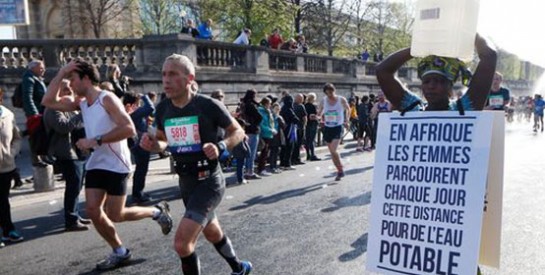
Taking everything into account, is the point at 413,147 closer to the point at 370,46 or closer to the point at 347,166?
the point at 347,166

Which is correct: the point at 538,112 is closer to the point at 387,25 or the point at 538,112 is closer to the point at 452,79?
the point at 452,79

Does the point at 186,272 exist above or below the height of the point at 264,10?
below

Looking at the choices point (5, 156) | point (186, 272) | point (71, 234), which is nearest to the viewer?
point (186, 272)

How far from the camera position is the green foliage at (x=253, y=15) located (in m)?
26.0

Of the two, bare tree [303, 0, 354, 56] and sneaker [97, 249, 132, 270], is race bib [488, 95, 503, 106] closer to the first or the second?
sneaker [97, 249, 132, 270]

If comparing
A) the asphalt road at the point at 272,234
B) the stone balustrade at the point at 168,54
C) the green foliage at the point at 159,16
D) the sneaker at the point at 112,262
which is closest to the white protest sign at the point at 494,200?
the asphalt road at the point at 272,234

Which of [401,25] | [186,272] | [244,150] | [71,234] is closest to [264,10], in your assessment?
[244,150]

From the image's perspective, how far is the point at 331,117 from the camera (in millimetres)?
9828

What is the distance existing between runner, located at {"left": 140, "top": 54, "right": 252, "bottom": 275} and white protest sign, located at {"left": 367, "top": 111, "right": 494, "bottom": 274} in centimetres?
144

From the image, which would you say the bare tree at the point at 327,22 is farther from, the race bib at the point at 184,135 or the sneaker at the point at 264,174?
the race bib at the point at 184,135

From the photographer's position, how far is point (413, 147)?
2766 millimetres

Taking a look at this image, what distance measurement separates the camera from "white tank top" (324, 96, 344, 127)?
977cm

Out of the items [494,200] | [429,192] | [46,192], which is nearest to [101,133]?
[429,192]

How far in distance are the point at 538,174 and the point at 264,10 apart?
18567 mm
